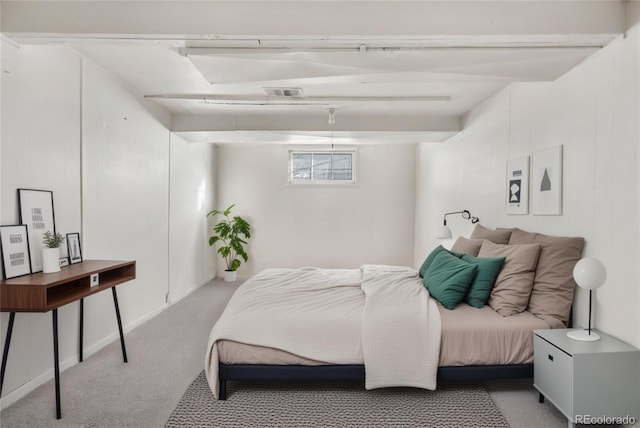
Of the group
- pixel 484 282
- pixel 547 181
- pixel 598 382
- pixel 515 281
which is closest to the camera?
pixel 598 382

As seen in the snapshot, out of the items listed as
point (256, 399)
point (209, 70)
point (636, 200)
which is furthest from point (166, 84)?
point (636, 200)

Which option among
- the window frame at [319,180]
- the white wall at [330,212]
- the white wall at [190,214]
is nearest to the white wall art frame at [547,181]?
the white wall at [330,212]

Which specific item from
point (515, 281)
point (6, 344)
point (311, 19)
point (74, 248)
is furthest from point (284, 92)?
point (6, 344)

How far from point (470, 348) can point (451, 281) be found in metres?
0.50

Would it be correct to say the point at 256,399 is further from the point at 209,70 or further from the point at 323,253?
the point at 323,253

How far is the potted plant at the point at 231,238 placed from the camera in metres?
5.57

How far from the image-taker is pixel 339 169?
6004 millimetres

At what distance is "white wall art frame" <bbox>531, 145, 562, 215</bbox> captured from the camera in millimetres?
2465

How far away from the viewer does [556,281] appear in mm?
2256

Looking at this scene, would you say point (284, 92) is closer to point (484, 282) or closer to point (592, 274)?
point (484, 282)

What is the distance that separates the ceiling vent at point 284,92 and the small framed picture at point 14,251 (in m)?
2.22

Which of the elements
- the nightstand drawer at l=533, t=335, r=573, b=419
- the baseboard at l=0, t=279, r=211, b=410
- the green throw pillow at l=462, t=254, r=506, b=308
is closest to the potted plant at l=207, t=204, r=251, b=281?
the baseboard at l=0, t=279, r=211, b=410

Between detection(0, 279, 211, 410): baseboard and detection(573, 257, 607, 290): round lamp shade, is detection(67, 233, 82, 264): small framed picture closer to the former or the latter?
detection(0, 279, 211, 410): baseboard

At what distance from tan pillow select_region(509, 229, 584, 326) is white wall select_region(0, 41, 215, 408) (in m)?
3.07
